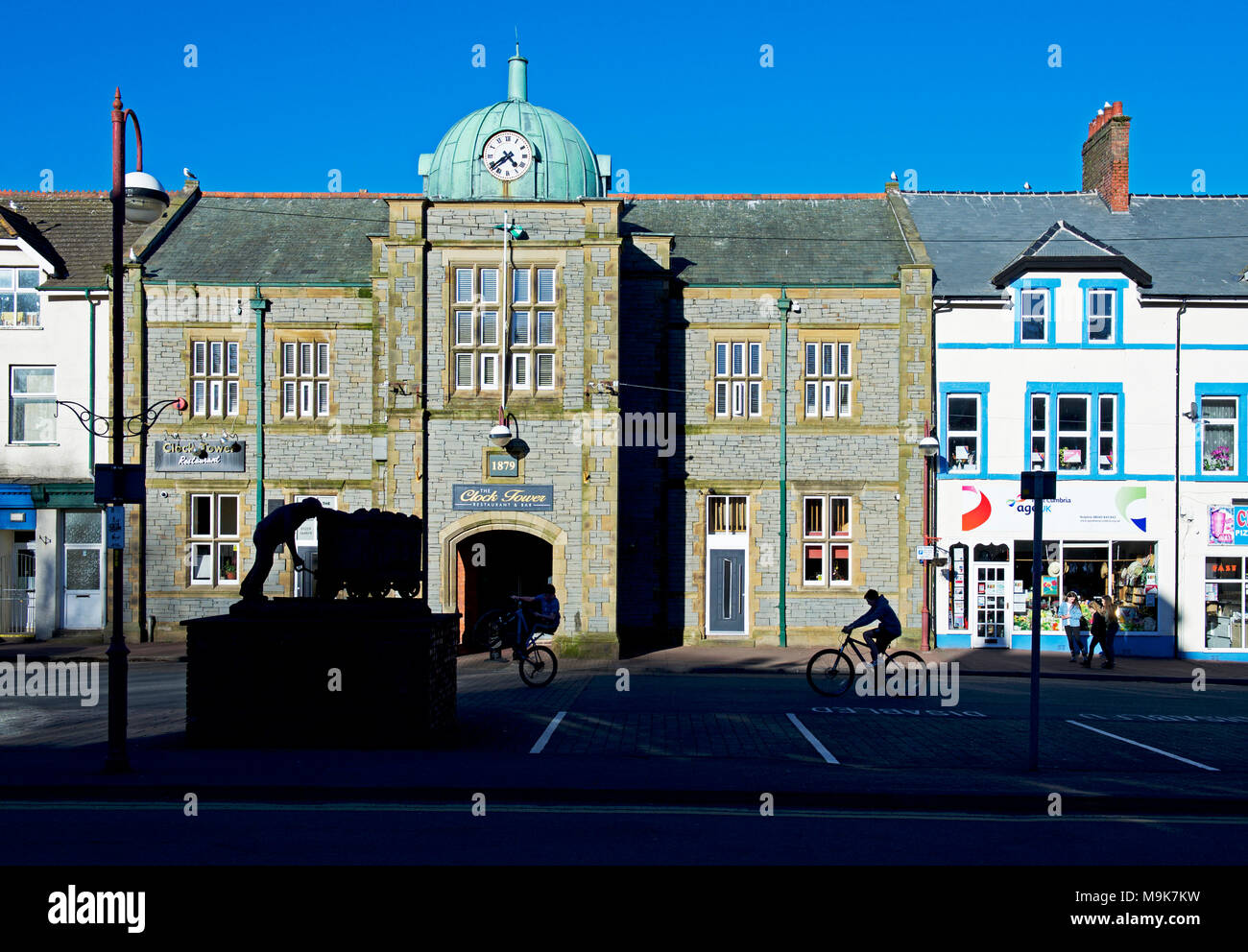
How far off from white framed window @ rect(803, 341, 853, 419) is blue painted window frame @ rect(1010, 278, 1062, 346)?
14.3 ft

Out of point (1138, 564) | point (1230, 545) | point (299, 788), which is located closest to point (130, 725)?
point (299, 788)

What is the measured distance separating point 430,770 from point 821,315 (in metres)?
18.8

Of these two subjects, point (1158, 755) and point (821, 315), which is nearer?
point (1158, 755)

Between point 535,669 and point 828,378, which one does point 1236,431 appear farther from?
point 535,669

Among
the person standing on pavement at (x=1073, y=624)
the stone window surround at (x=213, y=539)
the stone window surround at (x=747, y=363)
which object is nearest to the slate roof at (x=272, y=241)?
the stone window surround at (x=213, y=539)

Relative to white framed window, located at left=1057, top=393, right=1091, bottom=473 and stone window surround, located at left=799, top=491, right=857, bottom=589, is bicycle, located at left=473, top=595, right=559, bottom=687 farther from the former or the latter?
white framed window, located at left=1057, top=393, right=1091, bottom=473

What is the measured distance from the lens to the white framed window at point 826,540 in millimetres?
26922

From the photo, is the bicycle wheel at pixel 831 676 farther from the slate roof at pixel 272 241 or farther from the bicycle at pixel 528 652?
the slate roof at pixel 272 241

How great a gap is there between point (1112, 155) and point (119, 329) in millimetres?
28483

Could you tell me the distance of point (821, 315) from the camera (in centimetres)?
2705

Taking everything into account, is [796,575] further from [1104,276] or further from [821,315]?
[1104,276]

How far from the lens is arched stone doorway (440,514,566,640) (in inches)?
981

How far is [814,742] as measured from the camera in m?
13.2

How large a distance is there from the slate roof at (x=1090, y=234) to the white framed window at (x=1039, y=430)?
2.85 metres
